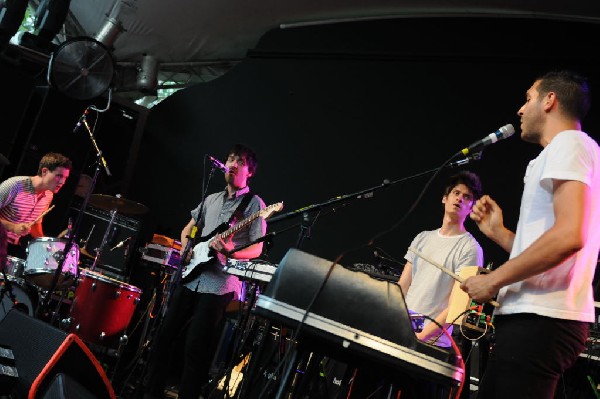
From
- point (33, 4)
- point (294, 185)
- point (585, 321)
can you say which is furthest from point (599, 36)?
point (33, 4)

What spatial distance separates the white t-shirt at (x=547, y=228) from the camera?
6.67 ft

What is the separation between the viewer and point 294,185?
25.1 ft

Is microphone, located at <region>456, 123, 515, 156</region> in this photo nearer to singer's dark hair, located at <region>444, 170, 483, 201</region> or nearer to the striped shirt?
singer's dark hair, located at <region>444, 170, 483, 201</region>

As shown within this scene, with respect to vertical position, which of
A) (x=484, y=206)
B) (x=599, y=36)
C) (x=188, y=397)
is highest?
(x=599, y=36)

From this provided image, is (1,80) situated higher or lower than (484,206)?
higher

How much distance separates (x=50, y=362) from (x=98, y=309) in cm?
419

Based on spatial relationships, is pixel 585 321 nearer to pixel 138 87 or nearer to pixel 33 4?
pixel 138 87

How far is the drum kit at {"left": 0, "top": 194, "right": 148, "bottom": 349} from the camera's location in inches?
248

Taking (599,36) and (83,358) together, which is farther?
(599,36)

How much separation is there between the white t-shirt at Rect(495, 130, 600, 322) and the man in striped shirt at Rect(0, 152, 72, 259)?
18.6 ft

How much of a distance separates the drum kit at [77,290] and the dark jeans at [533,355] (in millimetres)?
5154

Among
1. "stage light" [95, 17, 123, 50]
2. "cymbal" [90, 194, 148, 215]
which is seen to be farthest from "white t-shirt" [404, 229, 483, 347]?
"stage light" [95, 17, 123, 50]

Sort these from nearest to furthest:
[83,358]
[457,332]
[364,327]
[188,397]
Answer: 1. [364,327]
2. [83,358]
3. [457,332]
4. [188,397]

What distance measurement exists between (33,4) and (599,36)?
8447mm
